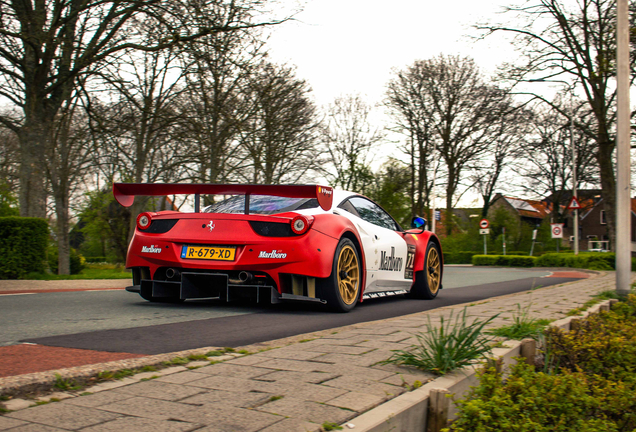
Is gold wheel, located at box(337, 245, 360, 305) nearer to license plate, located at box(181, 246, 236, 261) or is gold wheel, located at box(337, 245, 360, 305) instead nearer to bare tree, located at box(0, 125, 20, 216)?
license plate, located at box(181, 246, 236, 261)

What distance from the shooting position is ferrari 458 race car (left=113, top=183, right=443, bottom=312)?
564 cm

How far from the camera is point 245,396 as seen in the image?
246 cm

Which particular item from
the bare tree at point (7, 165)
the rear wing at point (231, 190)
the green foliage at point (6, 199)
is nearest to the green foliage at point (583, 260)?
the rear wing at point (231, 190)

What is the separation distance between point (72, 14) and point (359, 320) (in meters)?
9.75

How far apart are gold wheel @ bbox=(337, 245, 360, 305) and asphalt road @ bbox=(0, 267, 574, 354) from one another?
19 centimetres

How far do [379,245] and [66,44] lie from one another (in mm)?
8922

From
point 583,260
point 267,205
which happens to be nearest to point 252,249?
point 267,205

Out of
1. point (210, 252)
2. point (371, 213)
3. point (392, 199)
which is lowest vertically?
point (210, 252)

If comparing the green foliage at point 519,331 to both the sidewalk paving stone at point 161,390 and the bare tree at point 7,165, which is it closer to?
the sidewalk paving stone at point 161,390

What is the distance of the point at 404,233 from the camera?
8.11 m

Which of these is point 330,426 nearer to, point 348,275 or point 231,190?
point 231,190

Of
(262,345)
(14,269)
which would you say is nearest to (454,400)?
(262,345)

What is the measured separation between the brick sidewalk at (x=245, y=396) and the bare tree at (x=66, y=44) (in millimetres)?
10952

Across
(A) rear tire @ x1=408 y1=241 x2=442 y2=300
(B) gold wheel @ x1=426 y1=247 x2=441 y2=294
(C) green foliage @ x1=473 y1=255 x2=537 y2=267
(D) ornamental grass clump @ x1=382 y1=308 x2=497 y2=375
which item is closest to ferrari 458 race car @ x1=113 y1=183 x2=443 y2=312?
(A) rear tire @ x1=408 y1=241 x2=442 y2=300
